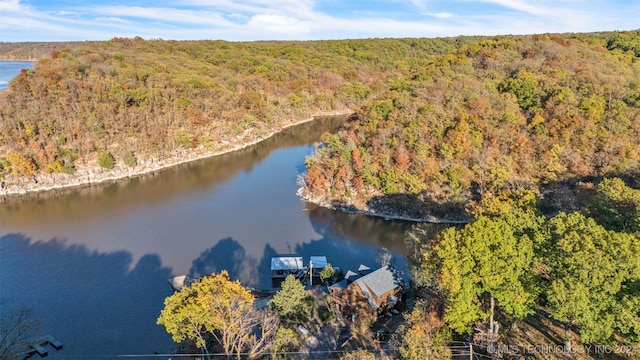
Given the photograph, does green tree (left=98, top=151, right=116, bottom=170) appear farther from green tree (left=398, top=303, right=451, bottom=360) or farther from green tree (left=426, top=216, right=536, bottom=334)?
green tree (left=426, top=216, right=536, bottom=334)

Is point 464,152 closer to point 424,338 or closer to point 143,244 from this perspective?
point 424,338

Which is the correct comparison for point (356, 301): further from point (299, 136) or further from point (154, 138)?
point (299, 136)

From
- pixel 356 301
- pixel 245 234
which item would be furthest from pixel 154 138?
pixel 356 301

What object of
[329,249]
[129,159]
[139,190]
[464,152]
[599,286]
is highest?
[464,152]

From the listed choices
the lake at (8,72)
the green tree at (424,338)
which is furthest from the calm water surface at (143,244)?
the lake at (8,72)

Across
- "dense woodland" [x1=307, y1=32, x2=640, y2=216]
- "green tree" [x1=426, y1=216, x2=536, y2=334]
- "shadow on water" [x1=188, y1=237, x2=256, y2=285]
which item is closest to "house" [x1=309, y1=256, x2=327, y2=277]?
"shadow on water" [x1=188, y1=237, x2=256, y2=285]

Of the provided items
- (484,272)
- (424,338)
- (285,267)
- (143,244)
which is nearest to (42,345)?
(143,244)
